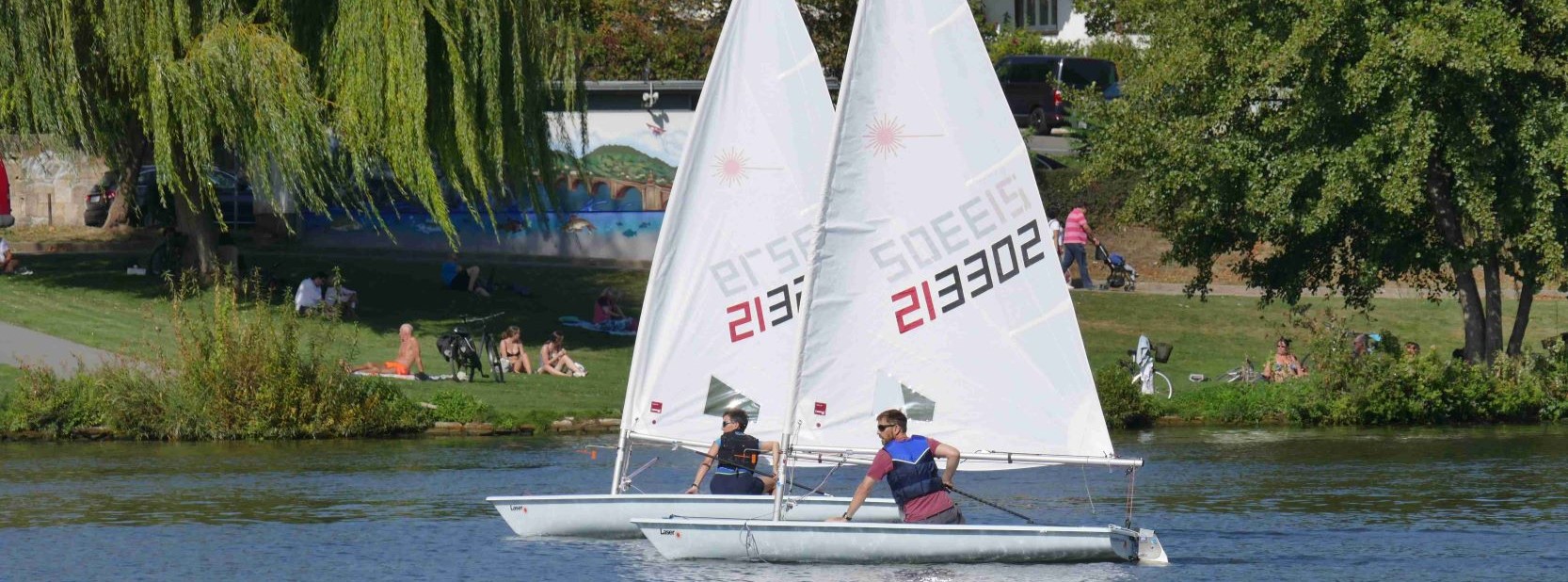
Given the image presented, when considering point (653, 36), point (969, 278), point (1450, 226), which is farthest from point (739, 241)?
point (653, 36)

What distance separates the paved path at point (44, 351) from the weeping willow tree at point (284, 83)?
11.8 feet

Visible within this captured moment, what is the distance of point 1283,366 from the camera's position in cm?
3912

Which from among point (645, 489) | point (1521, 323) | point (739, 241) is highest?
point (739, 241)

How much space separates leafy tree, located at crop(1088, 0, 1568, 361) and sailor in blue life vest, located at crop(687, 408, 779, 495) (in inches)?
580

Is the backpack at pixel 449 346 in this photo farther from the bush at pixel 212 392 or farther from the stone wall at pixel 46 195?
the stone wall at pixel 46 195

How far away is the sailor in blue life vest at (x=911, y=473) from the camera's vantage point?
776 inches

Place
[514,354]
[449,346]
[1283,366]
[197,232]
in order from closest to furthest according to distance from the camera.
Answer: [449,346] < [514,354] < [1283,366] < [197,232]

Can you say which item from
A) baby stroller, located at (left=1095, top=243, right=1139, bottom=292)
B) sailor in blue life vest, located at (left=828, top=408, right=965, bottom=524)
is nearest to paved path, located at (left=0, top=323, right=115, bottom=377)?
sailor in blue life vest, located at (left=828, top=408, right=965, bottom=524)

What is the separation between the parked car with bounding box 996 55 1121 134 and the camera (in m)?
65.7

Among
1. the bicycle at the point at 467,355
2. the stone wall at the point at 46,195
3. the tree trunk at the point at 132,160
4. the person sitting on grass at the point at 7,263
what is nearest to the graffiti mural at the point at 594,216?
the stone wall at the point at 46,195

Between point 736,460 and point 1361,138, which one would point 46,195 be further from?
point 736,460

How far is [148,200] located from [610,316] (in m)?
14.1

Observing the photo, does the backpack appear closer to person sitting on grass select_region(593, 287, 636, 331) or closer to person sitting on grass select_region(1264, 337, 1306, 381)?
person sitting on grass select_region(593, 287, 636, 331)

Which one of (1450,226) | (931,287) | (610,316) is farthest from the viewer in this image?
(610,316)
